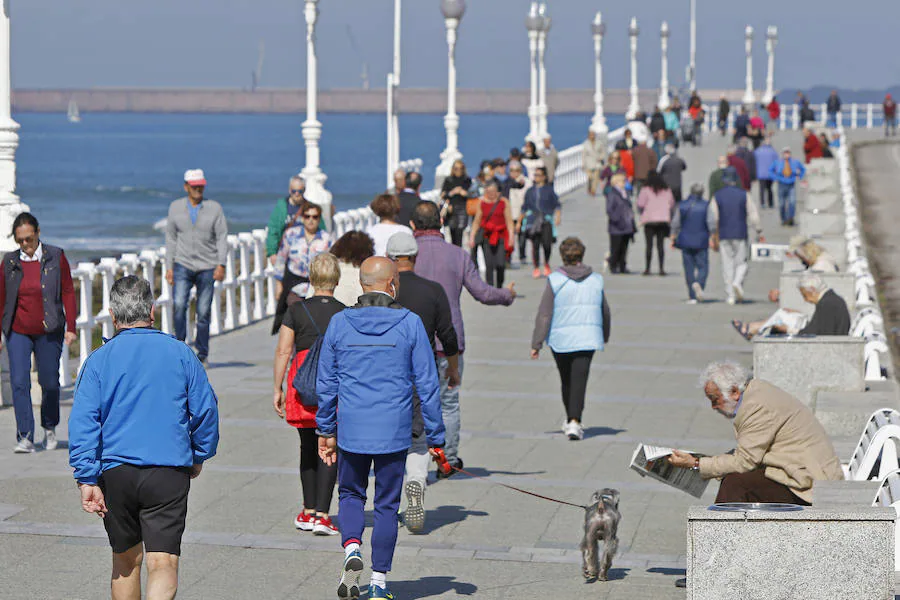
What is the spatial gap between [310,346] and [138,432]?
2.63 metres

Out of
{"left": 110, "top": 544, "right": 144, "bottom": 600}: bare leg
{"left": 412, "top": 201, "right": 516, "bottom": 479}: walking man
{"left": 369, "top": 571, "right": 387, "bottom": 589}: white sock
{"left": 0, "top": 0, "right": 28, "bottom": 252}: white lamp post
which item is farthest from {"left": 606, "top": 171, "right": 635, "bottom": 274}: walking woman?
{"left": 110, "top": 544, "right": 144, "bottom": 600}: bare leg

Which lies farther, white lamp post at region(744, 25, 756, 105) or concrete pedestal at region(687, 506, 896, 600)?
white lamp post at region(744, 25, 756, 105)

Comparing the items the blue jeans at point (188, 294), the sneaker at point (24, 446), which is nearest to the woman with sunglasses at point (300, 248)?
the blue jeans at point (188, 294)

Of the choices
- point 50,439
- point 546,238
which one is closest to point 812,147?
point 546,238

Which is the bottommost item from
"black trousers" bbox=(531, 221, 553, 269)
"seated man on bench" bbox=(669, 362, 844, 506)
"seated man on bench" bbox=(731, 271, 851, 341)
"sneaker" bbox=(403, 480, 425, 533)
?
"sneaker" bbox=(403, 480, 425, 533)

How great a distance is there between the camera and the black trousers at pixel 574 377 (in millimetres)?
11812

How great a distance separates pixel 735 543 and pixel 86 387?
252 cm

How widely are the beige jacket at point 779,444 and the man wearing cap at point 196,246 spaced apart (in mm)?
7330

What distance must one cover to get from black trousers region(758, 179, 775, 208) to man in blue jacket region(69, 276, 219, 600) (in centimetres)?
Result: 2883

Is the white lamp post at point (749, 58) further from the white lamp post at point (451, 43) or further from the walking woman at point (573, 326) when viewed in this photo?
the walking woman at point (573, 326)

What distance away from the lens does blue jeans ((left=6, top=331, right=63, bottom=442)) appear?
1087 centimetres

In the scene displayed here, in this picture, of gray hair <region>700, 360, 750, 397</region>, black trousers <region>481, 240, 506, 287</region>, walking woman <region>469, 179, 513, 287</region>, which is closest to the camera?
gray hair <region>700, 360, 750, 397</region>

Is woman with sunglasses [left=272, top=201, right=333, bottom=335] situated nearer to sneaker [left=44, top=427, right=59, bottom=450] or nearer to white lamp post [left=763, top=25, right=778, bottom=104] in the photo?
sneaker [left=44, top=427, right=59, bottom=450]

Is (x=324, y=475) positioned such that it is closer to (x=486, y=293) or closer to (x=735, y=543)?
(x=486, y=293)
